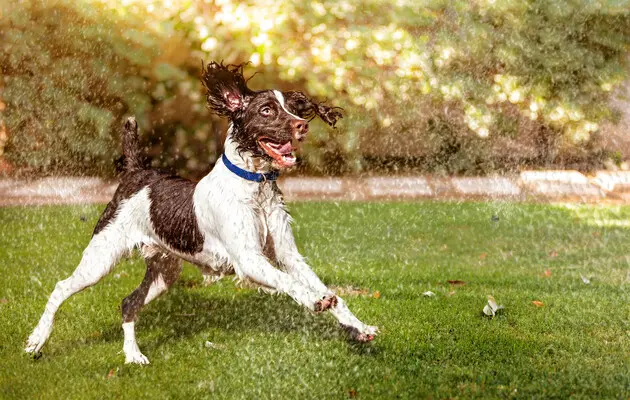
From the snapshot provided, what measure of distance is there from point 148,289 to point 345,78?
8.00 meters

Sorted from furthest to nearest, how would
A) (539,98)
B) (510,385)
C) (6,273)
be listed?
(539,98), (6,273), (510,385)

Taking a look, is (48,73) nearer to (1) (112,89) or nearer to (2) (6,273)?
(1) (112,89)

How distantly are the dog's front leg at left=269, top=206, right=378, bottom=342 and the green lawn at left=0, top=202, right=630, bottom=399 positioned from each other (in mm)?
191

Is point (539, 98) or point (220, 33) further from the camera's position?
point (539, 98)

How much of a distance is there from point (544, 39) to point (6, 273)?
8.90 m

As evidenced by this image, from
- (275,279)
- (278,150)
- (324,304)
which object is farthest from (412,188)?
(324,304)

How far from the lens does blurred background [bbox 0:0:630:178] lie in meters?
12.2

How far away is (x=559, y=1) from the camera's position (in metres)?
13.4

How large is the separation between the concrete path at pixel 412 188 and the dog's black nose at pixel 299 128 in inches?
276

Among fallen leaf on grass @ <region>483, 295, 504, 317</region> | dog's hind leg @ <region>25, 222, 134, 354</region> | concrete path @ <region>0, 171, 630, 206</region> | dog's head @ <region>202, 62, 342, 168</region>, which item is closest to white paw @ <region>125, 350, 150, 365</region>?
dog's hind leg @ <region>25, 222, 134, 354</region>

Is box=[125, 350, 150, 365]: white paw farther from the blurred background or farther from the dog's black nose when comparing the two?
the blurred background

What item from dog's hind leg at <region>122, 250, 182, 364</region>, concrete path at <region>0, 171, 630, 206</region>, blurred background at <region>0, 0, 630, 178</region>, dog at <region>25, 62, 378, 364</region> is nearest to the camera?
dog at <region>25, 62, 378, 364</region>

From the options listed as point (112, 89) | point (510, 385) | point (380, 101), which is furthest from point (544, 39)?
point (510, 385)

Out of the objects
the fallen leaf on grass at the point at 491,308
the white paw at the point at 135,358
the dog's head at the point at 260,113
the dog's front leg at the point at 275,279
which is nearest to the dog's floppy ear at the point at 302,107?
the dog's head at the point at 260,113
